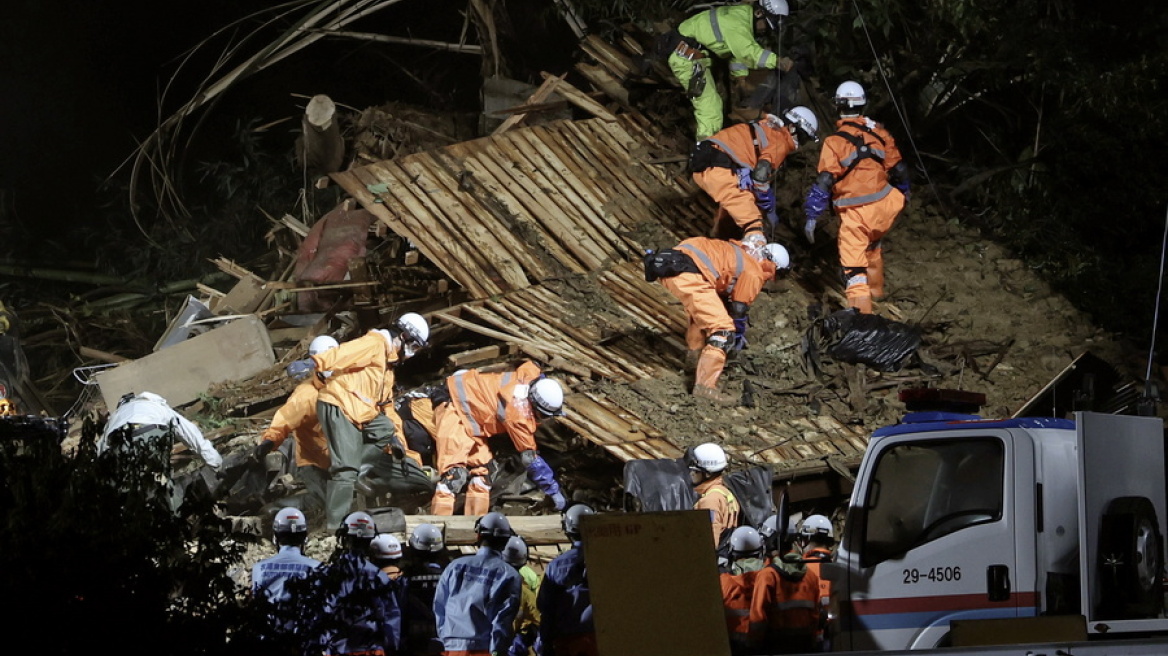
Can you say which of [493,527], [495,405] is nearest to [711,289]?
[495,405]

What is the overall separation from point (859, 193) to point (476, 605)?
4.06m

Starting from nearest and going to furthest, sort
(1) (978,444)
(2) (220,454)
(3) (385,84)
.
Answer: (1) (978,444) → (2) (220,454) → (3) (385,84)

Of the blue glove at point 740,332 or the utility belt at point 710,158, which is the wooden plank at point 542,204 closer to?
the utility belt at point 710,158

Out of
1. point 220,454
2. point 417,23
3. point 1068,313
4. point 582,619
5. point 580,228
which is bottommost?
point 582,619

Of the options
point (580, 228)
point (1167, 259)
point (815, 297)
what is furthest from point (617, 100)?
point (1167, 259)

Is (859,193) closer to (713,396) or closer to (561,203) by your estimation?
(713,396)

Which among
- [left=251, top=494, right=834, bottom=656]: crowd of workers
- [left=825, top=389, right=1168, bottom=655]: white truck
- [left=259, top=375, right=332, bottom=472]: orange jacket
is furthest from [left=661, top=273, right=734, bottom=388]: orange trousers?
[left=825, top=389, right=1168, bottom=655]: white truck

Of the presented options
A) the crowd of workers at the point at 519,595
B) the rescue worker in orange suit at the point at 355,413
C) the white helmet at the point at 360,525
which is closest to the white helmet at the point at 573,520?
Result: the crowd of workers at the point at 519,595

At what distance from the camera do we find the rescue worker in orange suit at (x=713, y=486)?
6.54 m

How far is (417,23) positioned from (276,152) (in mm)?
1447

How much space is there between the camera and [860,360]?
25.7 feet

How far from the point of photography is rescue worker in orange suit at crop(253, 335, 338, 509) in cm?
716

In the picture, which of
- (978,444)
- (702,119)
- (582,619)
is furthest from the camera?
(702,119)

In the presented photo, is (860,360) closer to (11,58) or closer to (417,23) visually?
(417,23)
